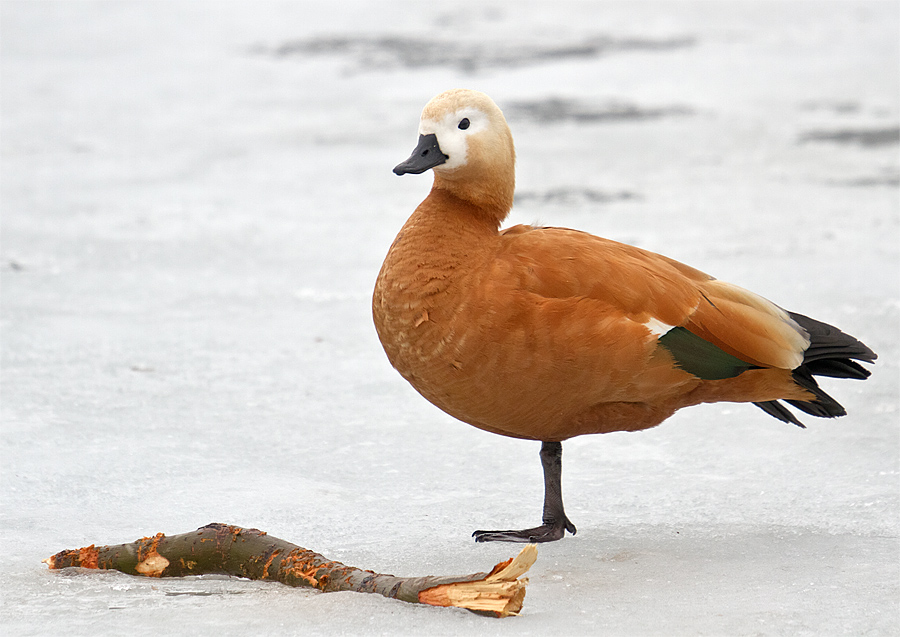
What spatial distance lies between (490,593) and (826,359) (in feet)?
4.42

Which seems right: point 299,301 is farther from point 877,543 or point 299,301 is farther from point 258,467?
point 877,543

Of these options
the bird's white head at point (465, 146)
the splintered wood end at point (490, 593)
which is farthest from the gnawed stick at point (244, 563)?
the bird's white head at point (465, 146)

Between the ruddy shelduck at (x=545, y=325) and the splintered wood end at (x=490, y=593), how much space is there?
0.60m

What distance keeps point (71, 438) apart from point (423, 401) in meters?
1.28

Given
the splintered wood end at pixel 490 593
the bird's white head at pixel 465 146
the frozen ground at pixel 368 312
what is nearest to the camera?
the splintered wood end at pixel 490 593

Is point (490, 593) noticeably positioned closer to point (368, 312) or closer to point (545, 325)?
point (545, 325)

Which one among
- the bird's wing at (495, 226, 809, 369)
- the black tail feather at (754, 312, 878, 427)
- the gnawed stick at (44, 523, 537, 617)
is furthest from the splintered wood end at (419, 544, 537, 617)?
the black tail feather at (754, 312, 878, 427)

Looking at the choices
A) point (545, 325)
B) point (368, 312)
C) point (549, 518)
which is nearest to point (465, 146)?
point (545, 325)

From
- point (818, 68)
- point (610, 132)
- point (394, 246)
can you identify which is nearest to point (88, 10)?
point (610, 132)

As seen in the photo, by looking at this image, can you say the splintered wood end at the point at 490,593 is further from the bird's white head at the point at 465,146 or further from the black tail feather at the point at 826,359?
the black tail feather at the point at 826,359

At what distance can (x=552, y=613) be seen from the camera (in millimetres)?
2525

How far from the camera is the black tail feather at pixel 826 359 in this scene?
317 centimetres

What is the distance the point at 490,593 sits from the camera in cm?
244

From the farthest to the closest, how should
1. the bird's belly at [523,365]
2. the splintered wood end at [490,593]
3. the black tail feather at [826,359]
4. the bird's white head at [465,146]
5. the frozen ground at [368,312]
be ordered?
the black tail feather at [826,359], the bird's white head at [465,146], the bird's belly at [523,365], the frozen ground at [368,312], the splintered wood end at [490,593]
